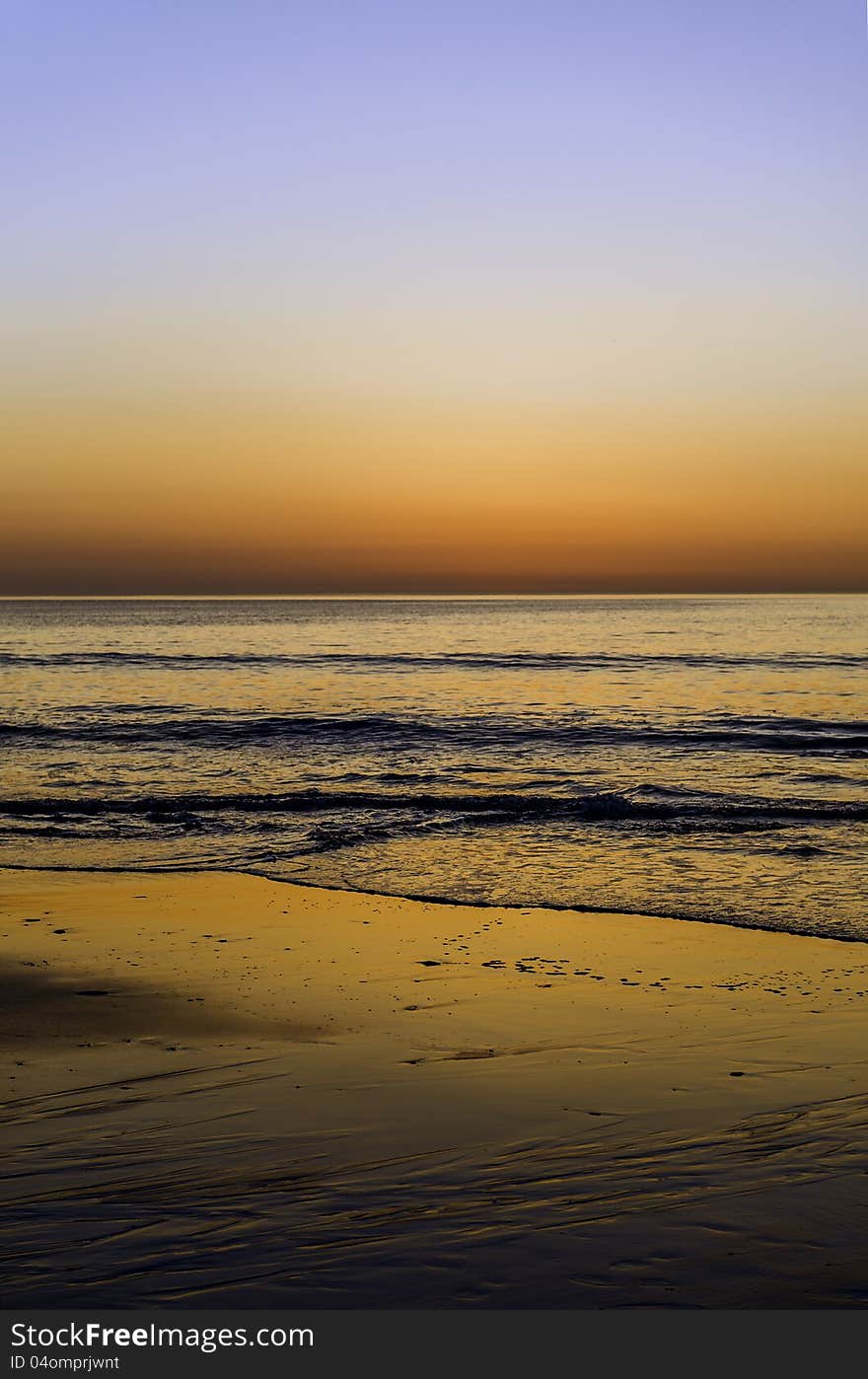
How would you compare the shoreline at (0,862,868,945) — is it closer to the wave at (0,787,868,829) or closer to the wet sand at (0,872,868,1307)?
the wet sand at (0,872,868,1307)

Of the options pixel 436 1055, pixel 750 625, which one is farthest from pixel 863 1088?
pixel 750 625

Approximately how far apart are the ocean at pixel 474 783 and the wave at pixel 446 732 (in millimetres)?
126

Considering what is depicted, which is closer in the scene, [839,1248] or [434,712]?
[839,1248]

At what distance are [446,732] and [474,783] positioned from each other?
741cm

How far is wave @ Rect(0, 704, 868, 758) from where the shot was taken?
24781mm

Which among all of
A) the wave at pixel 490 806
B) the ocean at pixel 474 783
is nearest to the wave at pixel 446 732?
the ocean at pixel 474 783

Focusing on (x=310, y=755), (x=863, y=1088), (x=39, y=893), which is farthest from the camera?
(x=310, y=755)

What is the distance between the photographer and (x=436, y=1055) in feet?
21.8

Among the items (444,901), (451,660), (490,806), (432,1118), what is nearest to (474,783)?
(490,806)

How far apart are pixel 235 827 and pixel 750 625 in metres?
83.0

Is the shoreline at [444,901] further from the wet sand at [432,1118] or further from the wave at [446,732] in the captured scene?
the wave at [446,732]

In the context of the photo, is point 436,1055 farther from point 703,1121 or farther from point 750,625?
point 750,625

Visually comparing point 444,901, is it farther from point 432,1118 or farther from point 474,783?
point 474,783

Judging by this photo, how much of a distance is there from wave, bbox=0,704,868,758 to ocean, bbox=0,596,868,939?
5.0 inches
